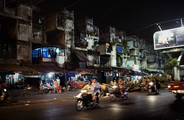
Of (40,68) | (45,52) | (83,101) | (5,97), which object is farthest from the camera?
(45,52)

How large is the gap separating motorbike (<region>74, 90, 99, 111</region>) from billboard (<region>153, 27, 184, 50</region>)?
84.5 feet

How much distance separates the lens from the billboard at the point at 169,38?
96.8ft

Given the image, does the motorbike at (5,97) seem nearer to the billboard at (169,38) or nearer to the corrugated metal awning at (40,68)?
the corrugated metal awning at (40,68)

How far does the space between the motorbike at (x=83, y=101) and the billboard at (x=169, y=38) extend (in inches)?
1014

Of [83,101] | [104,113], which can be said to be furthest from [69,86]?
[104,113]

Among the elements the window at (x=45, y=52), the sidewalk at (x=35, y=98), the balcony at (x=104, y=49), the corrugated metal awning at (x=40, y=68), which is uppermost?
the balcony at (x=104, y=49)

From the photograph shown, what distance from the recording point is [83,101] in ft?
30.4

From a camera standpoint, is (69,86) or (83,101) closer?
(83,101)

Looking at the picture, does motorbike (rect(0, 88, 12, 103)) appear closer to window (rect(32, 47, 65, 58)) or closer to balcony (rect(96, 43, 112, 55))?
window (rect(32, 47, 65, 58))

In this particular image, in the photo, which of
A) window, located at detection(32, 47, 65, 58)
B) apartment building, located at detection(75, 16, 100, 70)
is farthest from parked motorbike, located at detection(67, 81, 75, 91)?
apartment building, located at detection(75, 16, 100, 70)

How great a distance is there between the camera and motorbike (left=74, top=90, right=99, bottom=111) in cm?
908

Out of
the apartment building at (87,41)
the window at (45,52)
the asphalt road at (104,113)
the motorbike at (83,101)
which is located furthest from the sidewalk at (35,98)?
the apartment building at (87,41)

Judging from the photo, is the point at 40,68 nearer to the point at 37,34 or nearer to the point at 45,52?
the point at 45,52

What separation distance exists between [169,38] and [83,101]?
26931 millimetres
